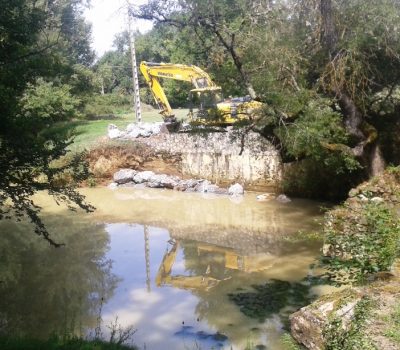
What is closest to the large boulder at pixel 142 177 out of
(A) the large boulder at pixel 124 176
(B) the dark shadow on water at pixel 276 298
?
(A) the large boulder at pixel 124 176

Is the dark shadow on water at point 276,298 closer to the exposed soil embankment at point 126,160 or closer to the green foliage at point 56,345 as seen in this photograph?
the green foliage at point 56,345

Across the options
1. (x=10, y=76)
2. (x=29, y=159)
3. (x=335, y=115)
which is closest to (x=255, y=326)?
(x=29, y=159)

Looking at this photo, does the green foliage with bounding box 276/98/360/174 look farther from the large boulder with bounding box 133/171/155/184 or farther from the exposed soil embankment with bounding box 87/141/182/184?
the exposed soil embankment with bounding box 87/141/182/184

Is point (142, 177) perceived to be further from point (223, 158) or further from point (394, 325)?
point (394, 325)

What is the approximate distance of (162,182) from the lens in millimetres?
18938

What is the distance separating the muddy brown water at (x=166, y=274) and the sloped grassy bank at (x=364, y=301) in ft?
5.21

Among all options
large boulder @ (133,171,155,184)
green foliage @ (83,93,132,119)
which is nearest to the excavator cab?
large boulder @ (133,171,155,184)

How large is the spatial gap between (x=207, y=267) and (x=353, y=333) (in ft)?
20.2

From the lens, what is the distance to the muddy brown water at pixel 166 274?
7121 millimetres

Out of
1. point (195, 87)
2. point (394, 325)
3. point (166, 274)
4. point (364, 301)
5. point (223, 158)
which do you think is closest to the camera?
point (394, 325)

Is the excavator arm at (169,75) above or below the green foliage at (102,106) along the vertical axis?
above

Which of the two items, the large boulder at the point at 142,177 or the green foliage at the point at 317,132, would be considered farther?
the large boulder at the point at 142,177

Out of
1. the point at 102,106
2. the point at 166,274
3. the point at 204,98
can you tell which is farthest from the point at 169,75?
the point at 102,106

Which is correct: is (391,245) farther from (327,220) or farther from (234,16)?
(234,16)
